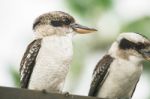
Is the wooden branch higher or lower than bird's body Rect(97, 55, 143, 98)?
higher

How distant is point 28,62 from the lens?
3.73 metres

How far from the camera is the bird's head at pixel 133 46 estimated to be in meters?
3.66

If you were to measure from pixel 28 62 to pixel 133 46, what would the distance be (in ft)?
2.31

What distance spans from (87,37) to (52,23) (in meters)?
1.12

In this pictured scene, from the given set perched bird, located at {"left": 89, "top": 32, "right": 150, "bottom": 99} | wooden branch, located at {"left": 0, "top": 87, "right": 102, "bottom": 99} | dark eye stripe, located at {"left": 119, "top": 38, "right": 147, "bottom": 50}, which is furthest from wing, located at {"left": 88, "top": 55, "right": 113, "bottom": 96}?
wooden branch, located at {"left": 0, "top": 87, "right": 102, "bottom": 99}

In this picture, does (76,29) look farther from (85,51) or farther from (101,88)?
(85,51)

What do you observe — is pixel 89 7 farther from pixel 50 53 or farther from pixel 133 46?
pixel 50 53

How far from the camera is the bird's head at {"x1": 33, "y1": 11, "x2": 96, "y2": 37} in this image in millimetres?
3734

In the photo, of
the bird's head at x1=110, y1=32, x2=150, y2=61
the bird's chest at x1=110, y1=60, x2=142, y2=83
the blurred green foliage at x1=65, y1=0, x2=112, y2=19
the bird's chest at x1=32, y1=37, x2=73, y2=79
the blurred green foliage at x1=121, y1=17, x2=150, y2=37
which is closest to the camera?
the bird's chest at x1=32, y1=37, x2=73, y2=79

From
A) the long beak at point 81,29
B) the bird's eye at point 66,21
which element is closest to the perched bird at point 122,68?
the long beak at point 81,29

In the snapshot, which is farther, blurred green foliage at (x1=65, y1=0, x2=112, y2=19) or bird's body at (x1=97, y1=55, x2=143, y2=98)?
blurred green foliage at (x1=65, y1=0, x2=112, y2=19)

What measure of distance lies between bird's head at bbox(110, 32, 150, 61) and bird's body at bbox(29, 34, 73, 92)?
424mm

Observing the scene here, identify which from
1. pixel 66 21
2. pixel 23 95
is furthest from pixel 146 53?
pixel 23 95

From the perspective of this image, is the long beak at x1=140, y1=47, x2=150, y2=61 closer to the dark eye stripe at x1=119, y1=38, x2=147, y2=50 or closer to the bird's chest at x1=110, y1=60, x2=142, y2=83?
the dark eye stripe at x1=119, y1=38, x2=147, y2=50
